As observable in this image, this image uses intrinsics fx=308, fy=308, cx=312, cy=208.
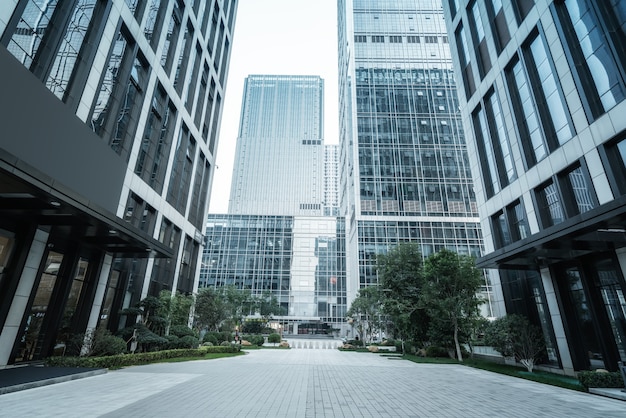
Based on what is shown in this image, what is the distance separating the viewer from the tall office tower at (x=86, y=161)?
37.8 ft

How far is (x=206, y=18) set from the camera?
34.9 m

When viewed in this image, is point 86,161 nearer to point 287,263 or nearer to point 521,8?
point 521,8

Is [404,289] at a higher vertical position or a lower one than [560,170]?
lower

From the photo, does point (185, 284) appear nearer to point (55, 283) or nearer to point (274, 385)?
point (55, 283)

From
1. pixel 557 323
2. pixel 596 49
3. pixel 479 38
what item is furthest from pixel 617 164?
pixel 479 38

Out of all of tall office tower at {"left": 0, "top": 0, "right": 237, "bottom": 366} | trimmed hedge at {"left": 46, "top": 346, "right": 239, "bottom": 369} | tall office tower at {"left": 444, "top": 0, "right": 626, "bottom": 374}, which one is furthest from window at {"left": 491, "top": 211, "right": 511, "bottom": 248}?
tall office tower at {"left": 0, "top": 0, "right": 237, "bottom": 366}

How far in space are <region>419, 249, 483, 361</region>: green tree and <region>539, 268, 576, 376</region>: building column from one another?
540 cm

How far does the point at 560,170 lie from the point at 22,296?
2760 cm

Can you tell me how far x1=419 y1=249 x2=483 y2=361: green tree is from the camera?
23719 mm

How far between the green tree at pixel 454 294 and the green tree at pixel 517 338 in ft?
15.4

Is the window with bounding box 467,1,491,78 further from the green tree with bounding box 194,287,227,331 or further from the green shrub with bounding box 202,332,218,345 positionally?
the green shrub with bounding box 202,332,218,345

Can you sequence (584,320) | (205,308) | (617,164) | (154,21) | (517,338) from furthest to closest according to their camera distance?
(205,308) < (154,21) < (517,338) < (584,320) < (617,164)

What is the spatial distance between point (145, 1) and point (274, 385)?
25862 mm

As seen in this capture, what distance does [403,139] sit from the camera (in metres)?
66.3
